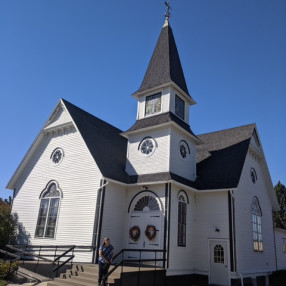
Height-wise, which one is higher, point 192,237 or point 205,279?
point 192,237

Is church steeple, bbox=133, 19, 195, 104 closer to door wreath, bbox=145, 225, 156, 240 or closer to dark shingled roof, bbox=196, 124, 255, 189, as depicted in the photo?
dark shingled roof, bbox=196, 124, 255, 189

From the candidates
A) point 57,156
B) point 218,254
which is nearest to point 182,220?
point 218,254

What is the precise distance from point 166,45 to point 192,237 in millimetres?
12525

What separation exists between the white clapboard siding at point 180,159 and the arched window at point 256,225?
4.58 metres

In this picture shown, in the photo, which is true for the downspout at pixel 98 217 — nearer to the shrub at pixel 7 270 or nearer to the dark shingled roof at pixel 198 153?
the dark shingled roof at pixel 198 153

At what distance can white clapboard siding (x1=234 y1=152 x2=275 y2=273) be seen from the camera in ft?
51.8

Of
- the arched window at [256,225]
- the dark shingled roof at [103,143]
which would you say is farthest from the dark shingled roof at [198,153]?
the arched window at [256,225]

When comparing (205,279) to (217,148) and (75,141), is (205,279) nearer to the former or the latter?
(217,148)

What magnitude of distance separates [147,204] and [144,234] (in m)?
Answer: 1.50

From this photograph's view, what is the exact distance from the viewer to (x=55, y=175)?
17391 mm

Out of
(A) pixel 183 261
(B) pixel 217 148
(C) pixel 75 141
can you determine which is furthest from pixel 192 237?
(C) pixel 75 141

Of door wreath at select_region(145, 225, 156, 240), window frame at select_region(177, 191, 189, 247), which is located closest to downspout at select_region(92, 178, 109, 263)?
door wreath at select_region(145, 225, 156, 240)

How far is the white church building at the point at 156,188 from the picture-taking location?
1460 centimetres

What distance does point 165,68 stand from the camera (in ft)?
60.6
